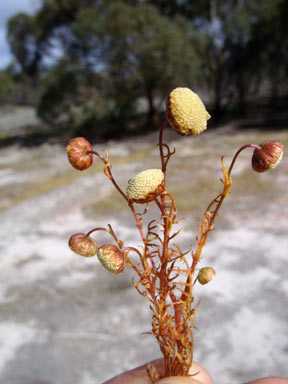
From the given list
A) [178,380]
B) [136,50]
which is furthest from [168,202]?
[136,50]

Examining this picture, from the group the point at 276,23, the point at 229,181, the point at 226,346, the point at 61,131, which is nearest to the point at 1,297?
the point at 226,346

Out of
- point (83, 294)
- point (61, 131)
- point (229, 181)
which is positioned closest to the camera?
point (229, 181)

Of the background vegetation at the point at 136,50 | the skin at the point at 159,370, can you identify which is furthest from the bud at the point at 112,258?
the background vegetation at the point at 136,50

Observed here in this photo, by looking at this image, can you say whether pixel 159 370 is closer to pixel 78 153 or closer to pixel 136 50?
pixel 78 153

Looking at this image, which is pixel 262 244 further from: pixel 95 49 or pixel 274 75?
pixel 274 75

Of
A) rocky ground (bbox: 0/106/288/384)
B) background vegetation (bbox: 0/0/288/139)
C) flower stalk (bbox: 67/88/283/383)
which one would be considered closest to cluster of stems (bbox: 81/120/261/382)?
flower stalk (bbox: 67/88/283/383)

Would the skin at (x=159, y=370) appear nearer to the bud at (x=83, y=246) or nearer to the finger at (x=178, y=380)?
the finger at (x=178, y=380)
